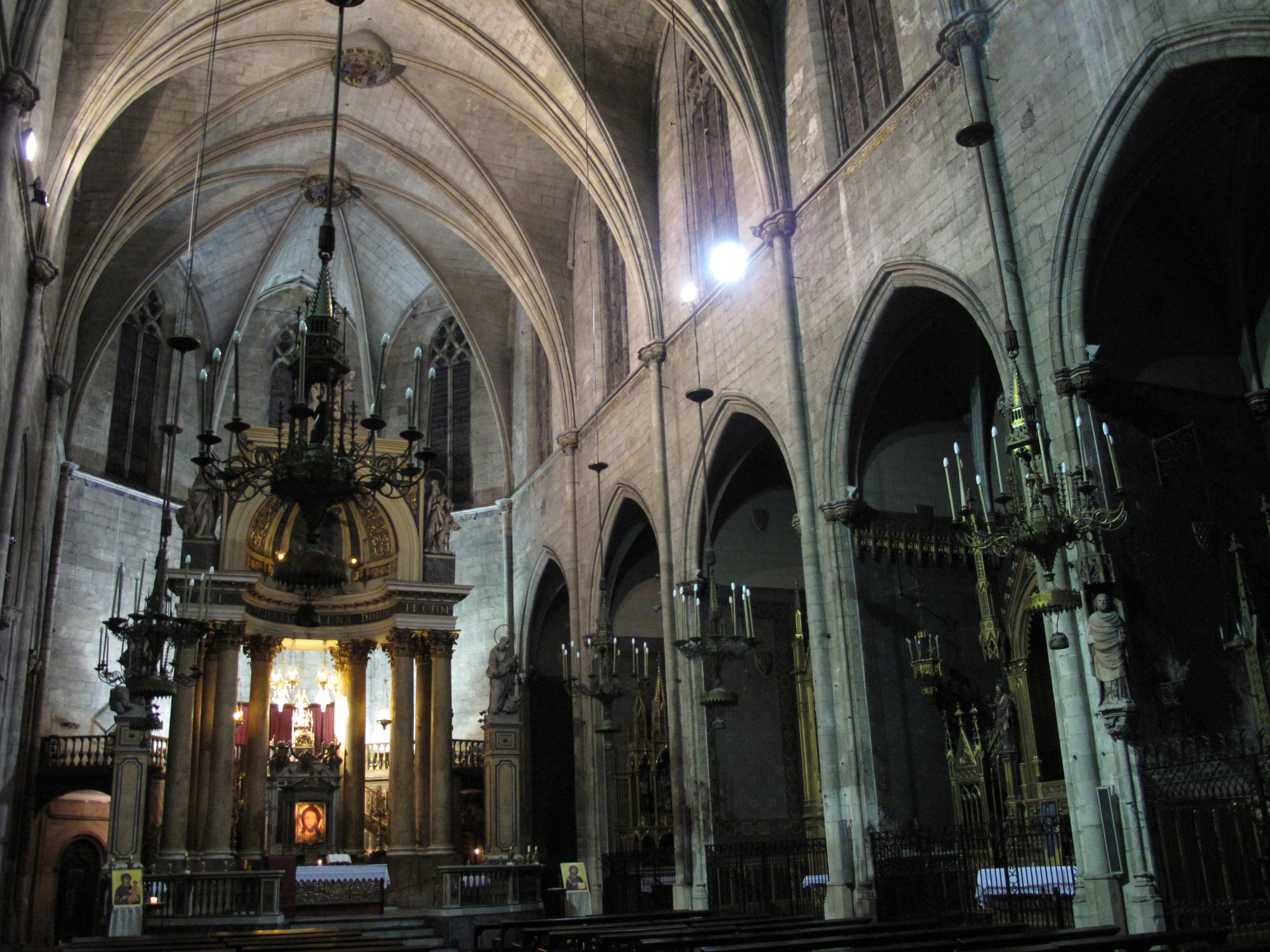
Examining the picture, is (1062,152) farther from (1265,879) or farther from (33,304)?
(33,304)

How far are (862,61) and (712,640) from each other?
24.8ft

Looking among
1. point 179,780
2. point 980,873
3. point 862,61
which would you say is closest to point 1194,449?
point 980,873

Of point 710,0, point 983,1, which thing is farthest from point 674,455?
point 983,1

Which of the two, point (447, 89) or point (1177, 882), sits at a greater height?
point (447, 89)

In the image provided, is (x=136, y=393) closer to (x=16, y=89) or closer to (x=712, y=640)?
(x=16, y=89)

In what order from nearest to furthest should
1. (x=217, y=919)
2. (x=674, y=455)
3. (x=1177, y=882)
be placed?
(x=1177, y=882) < (x=217, y=919) < (x=674, y=455)

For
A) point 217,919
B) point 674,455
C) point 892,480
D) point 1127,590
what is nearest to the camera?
point 1127,590

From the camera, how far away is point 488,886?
62.3ft

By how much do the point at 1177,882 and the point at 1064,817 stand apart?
139 cm

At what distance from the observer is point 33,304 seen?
1587cm

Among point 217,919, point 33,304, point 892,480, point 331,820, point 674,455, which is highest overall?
point 33,304

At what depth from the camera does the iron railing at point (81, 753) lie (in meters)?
20.6

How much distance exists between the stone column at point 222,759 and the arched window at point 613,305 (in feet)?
27.1

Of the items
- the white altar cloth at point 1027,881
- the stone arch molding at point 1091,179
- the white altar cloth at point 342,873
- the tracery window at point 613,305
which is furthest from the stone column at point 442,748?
the stone arch molding at point 1091,179
